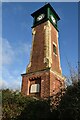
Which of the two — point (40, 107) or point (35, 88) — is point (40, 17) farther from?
point (40, 107)

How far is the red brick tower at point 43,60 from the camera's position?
20.9 m

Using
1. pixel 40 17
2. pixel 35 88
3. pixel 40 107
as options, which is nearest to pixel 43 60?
pixel 35 88

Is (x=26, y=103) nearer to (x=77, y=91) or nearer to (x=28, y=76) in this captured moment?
(x=77, y=91)

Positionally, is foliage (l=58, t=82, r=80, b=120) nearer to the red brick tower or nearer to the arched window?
the red brick tower

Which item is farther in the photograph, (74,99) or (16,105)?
(16,105)

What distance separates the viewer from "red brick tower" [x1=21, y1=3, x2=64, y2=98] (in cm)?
2094

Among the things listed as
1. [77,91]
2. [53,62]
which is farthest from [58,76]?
[77,91]

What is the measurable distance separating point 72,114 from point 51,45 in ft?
48.3

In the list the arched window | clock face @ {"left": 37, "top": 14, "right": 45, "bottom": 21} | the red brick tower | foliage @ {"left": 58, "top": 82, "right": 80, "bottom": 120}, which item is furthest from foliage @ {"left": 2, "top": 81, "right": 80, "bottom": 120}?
clock face @ {"left": 37, "top": 14, "right": 45, "bottom": 21}

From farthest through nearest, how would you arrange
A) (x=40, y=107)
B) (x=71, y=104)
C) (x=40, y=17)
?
(x=40, y=17)
(x=40, y=107)
(x=71, y=104)

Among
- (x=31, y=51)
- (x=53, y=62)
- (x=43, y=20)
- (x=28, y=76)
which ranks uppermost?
(x=43, y=20)

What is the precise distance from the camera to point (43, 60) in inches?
888

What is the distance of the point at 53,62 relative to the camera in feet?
75.4

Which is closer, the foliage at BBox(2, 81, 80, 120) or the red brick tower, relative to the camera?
the foliage at BBox(2, 81, 80, 120)
